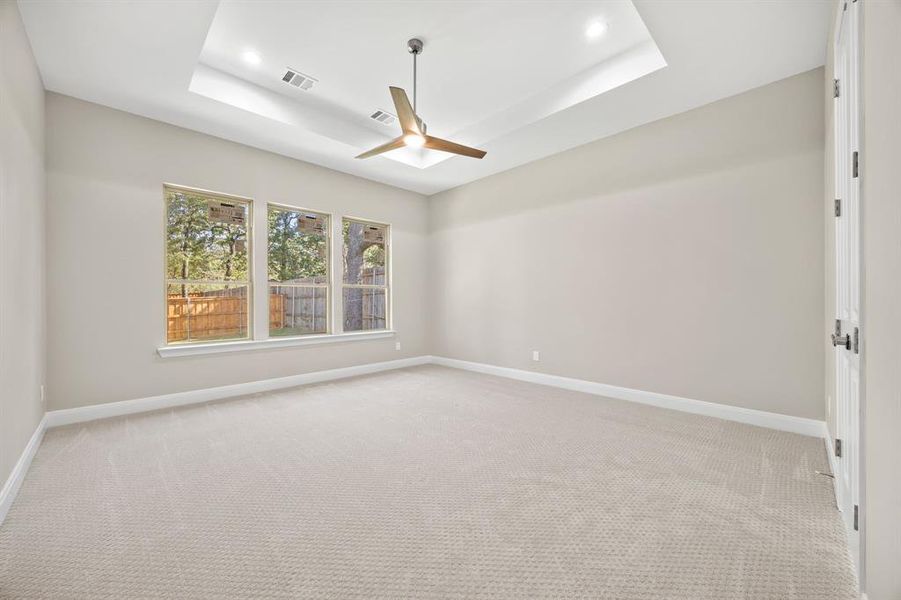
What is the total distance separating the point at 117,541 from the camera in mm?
1751

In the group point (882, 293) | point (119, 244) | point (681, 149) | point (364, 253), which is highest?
point (681, 149)

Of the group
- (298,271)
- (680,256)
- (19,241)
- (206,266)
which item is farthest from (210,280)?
(680,256)

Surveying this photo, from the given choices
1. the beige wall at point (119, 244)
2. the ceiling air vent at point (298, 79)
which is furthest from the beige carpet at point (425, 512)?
the ceiling air vent at point (298, 79)

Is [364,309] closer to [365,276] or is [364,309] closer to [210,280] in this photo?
[365,276]

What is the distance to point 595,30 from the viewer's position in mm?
2977

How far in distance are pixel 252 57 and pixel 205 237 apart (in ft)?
6.66

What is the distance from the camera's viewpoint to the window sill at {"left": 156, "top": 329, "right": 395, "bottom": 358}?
3.99 meters

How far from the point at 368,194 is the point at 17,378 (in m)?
4.23

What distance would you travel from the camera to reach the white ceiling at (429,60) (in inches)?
103

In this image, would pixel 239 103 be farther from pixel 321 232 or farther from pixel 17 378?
pixel 17 378

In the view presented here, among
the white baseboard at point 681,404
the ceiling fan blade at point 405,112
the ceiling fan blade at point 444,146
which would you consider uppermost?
the ceiling fan blade at point 405,112

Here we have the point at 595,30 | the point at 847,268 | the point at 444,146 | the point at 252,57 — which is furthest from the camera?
the point at 444,146

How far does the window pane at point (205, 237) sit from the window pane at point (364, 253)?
144cm

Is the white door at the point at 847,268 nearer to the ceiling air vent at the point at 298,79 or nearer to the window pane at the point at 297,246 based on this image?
the ceiling air vent at the point at 298,79
